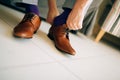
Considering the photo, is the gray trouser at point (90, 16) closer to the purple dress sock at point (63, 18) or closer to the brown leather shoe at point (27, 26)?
the purple dress sock at point (63, 18)

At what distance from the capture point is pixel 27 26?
0.90 metres

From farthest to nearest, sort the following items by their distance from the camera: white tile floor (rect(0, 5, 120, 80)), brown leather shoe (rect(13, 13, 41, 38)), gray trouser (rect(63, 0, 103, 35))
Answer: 1. gray trouser (rect(63, 0, 103, 35))
2. brown leather shoe (rect(13, 13, 41, 38))
3. white tile floor (rect(0, 5, 120, 80))

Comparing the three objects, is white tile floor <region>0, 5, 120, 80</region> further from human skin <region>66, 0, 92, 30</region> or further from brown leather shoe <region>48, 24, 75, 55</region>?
human skin <region>66, 0, 92, 30</region>

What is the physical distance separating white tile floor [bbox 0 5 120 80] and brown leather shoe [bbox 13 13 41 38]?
0.12 feet

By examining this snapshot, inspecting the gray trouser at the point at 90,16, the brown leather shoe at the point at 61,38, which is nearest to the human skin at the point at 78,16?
the brown leather shoe at the point at 61,38

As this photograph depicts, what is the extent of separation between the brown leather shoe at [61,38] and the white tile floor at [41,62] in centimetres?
3

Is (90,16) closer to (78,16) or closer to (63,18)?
(63,18)

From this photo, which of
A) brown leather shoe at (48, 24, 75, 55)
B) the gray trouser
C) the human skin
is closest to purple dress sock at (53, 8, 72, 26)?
brown leather shoe at (48, 24, 75, 55)

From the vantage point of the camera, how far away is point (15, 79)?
568mm

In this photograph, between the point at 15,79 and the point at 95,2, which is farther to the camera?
the point at 95,2

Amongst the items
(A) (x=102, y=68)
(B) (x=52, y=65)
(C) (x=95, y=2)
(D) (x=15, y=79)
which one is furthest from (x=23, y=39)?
(C) (x=95, y=2)

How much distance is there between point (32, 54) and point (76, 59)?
267 millimetres

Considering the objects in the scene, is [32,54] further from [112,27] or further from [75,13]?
[112,27]

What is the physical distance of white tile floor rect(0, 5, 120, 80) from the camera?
0.64m
